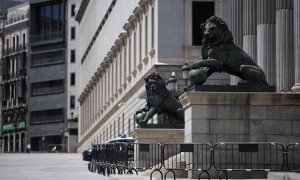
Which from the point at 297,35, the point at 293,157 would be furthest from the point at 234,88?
the point at 297,35

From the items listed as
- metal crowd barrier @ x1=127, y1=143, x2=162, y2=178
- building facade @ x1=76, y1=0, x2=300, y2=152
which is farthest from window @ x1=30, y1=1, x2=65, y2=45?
metal crowd barrier @ x1=127, y1=143, x2=162, y2=178

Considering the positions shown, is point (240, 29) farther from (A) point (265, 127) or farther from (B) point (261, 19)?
(A) point (265, 127)

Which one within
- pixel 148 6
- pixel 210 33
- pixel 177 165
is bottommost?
pixel 177 165

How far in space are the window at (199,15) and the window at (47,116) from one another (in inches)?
3874

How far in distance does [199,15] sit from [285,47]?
24.5 meters

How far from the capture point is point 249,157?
26297mm

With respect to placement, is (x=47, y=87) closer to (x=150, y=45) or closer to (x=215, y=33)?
(x=150, y=45)

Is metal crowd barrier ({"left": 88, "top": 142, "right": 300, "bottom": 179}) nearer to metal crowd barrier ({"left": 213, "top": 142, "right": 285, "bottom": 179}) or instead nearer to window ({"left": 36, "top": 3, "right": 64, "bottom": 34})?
metal crowd barrier ({"left": 213, "top": 142, "right": 285, "bottom": 179})

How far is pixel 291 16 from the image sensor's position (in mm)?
36562

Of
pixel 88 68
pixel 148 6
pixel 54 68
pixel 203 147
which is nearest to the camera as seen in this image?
pixel 203 147

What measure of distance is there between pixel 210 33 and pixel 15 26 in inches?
5800

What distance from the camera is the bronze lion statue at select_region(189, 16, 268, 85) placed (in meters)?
27.1

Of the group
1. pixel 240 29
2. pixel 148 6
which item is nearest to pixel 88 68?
pixel 148 6

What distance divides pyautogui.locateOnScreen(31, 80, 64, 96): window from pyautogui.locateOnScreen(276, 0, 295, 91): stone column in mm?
122974
